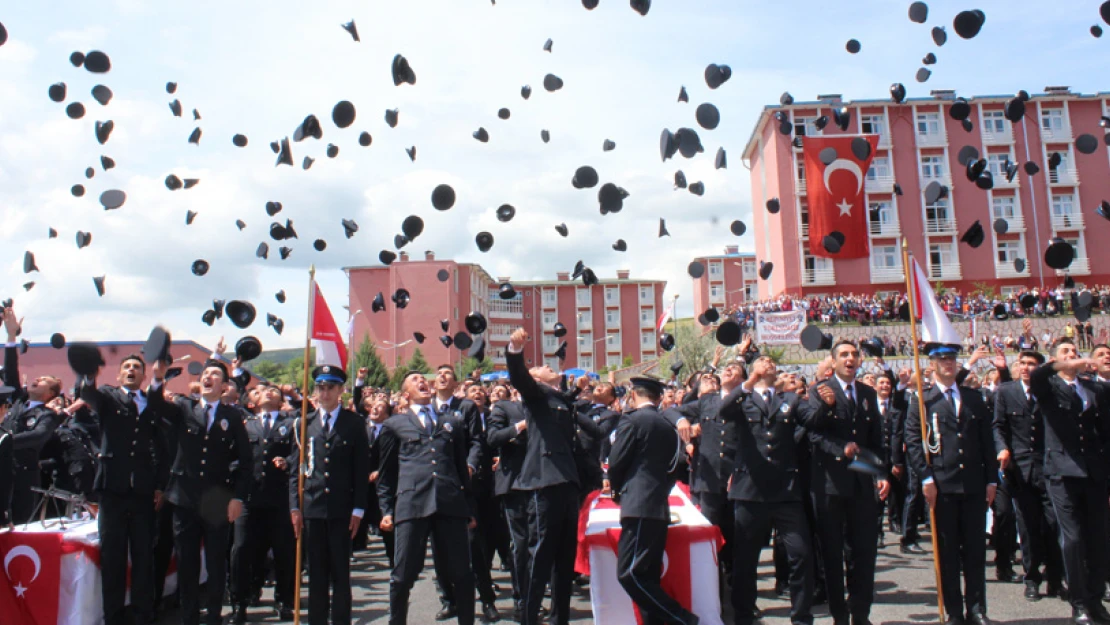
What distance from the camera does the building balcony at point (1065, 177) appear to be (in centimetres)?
4966

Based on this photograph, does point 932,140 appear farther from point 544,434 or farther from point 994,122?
point 544,434

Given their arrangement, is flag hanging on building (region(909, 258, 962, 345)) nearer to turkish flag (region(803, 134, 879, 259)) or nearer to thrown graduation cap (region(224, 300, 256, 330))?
thrown graduation cap (region(224, 300, 256, 330))

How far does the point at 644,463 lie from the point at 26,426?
551 cm

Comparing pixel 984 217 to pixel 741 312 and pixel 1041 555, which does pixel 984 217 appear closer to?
pixel 741 312

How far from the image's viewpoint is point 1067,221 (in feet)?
162

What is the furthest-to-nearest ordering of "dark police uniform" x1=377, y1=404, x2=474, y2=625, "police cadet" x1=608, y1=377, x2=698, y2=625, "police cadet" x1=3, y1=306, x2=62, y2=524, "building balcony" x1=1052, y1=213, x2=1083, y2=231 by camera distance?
1. "building balcony" x1=1052, y1=213, x2=1083, y2=231
2. "police cadet" x1=3, y1=306, x2=62, y2=524
3. "dark police uniform" x1=377, y1=404, x2=474, y2=625
4. "police cadet" x1=608, y1=377, x2=698, y2=625

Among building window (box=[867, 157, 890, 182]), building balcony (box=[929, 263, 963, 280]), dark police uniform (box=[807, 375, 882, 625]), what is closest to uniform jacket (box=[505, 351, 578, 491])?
dark police uniform (box=[807, 375, 882, 625])

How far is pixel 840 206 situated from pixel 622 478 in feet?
148

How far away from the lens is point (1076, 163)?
49.9m

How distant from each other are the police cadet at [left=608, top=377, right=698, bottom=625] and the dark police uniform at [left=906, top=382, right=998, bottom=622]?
2.06m

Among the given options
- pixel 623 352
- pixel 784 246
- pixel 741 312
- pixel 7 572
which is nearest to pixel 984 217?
pixel 784 246

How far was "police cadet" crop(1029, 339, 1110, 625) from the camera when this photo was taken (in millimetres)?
6129

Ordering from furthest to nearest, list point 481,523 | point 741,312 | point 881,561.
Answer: point 741,312, point 881,561, point 481,523

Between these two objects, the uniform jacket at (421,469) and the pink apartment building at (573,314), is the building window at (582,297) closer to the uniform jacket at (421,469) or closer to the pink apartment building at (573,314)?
the pink apartment building at (573,314)
